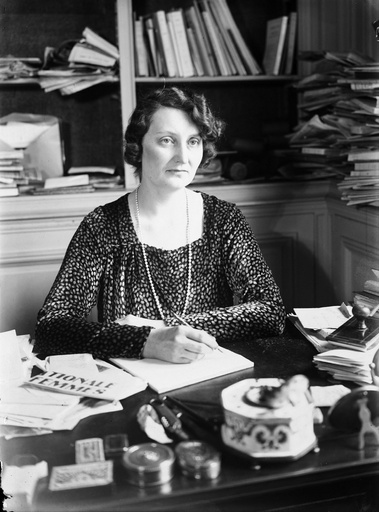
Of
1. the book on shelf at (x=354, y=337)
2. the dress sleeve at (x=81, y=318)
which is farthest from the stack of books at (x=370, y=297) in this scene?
the dress sleeve at (x=81, y=318)

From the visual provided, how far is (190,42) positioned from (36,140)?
Answer: 79 centimetres

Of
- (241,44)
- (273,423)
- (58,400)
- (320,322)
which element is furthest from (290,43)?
(273,423)

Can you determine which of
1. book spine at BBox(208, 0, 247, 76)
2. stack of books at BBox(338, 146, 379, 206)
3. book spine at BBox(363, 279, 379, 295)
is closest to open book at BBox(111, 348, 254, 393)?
book spine at BBox(363, 279, 379, 295)

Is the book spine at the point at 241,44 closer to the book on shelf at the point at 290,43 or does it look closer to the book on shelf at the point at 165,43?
the book on shelf at the point at 290,43

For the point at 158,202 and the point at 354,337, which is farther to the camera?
the point at 158,202

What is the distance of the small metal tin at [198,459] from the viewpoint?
1038mm

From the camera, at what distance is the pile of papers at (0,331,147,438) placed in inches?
48.6

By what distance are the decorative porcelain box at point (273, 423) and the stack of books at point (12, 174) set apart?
6.54ft

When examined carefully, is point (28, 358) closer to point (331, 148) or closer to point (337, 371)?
point (337, 371)

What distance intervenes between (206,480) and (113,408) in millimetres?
314

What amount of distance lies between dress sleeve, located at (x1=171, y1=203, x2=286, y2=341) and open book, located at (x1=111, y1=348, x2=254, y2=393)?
0.19 m

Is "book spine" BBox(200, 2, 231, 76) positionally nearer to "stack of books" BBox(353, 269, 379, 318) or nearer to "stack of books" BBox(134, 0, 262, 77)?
"stack of books" BBox(134, 0, 262, 77)

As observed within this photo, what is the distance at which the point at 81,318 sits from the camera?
1.86 meters

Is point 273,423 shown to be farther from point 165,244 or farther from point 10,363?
point 165,244
